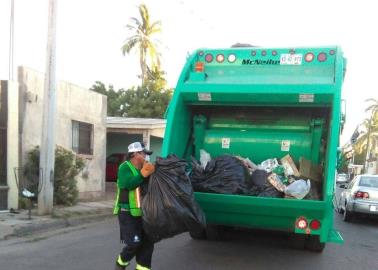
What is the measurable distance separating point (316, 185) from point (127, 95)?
2826 cm

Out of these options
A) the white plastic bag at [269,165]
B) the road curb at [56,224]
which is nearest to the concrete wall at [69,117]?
the road curb at [56,224]

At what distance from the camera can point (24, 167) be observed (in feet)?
38.5

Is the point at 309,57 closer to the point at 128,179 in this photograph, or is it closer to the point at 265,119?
the point at 265,119

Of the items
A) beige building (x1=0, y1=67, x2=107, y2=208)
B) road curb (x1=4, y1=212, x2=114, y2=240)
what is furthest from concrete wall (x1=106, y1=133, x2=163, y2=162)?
road curb (x1=4, y1=212, x2=114, y2=240)

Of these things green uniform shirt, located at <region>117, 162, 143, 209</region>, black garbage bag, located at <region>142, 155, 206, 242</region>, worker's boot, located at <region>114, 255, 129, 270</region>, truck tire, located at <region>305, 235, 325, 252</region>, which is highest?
green uniform shirt, located at <region>117, 162, 143, 209</region>

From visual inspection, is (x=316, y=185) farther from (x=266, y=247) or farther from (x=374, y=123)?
(x=374, y=123)

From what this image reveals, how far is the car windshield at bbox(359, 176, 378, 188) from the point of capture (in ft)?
43.0

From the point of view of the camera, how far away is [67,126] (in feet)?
46.9

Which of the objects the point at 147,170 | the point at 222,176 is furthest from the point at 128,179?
the point at 222,176

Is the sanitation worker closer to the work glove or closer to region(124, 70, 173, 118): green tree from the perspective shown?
the work glove

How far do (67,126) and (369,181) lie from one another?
26.7 ft

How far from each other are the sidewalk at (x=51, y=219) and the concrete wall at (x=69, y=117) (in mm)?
1655

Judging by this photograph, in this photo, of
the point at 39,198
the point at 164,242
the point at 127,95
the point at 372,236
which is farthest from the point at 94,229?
the point at 127,95

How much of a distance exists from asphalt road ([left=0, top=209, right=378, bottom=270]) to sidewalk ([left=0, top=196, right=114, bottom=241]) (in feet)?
1.15
